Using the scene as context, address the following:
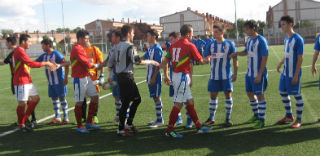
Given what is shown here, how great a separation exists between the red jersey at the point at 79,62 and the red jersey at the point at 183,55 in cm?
176

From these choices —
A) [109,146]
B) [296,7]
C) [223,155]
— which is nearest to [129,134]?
[109,146]

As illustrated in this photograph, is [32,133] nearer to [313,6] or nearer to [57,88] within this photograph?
[57,88]

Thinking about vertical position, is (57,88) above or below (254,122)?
above

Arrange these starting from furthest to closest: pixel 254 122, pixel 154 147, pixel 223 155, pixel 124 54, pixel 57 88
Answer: pixel 57 88 < pixel 254 122 < pixel 124 54 < pixel 154 147 < pixel 223 155

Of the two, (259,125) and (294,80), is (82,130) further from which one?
(294,80)

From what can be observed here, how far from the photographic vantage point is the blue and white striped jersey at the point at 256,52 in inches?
212

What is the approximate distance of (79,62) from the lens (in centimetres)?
579

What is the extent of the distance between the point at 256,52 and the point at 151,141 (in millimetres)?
2632

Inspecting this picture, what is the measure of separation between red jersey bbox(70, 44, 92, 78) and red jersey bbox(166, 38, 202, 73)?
A: 176 cm

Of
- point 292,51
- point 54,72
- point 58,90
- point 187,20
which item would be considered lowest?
point 58,90

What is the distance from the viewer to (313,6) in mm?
66125

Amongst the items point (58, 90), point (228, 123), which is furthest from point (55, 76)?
point (228, 123)

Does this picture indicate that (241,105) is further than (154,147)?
Yes

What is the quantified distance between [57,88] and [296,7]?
234 ft
